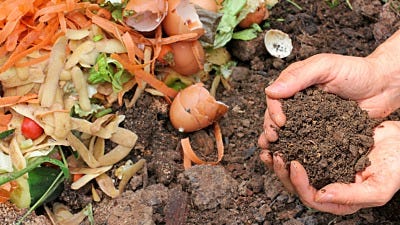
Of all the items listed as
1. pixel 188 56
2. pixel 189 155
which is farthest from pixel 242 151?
pixel 188 56

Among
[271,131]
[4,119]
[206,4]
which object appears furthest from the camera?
[206,4]

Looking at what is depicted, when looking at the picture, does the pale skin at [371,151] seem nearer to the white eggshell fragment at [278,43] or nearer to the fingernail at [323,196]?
the fingernail at [323,196]

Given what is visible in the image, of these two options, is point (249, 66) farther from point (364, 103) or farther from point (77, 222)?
point (77, 222)

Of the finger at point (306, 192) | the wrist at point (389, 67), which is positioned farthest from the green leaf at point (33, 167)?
the wrist at point (389, 67)

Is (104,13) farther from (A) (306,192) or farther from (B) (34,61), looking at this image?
(A) (306,192)

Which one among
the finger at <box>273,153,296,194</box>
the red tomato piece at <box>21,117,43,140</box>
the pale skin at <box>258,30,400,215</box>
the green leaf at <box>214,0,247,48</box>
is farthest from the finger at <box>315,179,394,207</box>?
the red tomato piece at <box>21,117,43,140</box>
